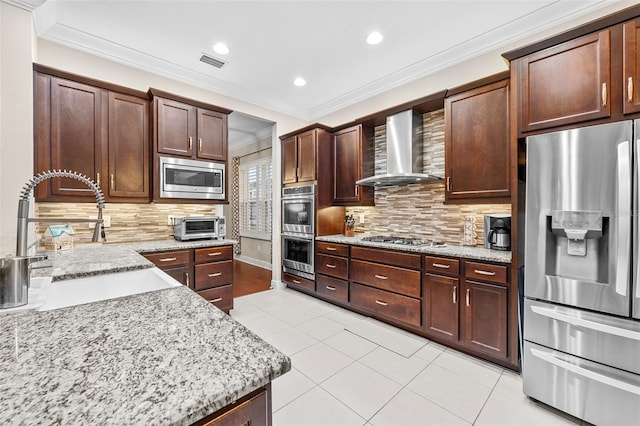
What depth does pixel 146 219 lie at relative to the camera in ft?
10.7

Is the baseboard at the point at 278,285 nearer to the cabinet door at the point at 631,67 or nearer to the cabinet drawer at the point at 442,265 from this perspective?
the cabinet drawer at the point at 442,265

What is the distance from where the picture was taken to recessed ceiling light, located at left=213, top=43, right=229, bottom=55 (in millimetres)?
2939

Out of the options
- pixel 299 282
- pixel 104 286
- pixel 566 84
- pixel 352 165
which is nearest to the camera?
pixel 104 286

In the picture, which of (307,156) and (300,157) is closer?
(307,156)

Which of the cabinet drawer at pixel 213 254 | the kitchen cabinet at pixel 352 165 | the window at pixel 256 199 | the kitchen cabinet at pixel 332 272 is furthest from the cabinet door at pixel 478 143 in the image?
the window at pixel 256 199

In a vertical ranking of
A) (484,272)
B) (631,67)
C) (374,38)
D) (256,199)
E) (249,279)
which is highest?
(374,38)

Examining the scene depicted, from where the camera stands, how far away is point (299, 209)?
13.4ft

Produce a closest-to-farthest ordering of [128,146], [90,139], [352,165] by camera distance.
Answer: [90,139] < [128,146] < [352,165]

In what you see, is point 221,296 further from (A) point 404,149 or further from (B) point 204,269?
(A) point 404,149

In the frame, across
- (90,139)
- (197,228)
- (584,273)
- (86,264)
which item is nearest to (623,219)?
(584,273)

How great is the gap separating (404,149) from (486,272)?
1605 millimetres

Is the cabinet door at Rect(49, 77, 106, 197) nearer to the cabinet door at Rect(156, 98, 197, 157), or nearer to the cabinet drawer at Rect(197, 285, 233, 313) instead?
the cabinet door at Rect(156, 98, 197, 157)

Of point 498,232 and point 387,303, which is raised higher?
point 498,232

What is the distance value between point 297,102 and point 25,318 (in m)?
4.24
